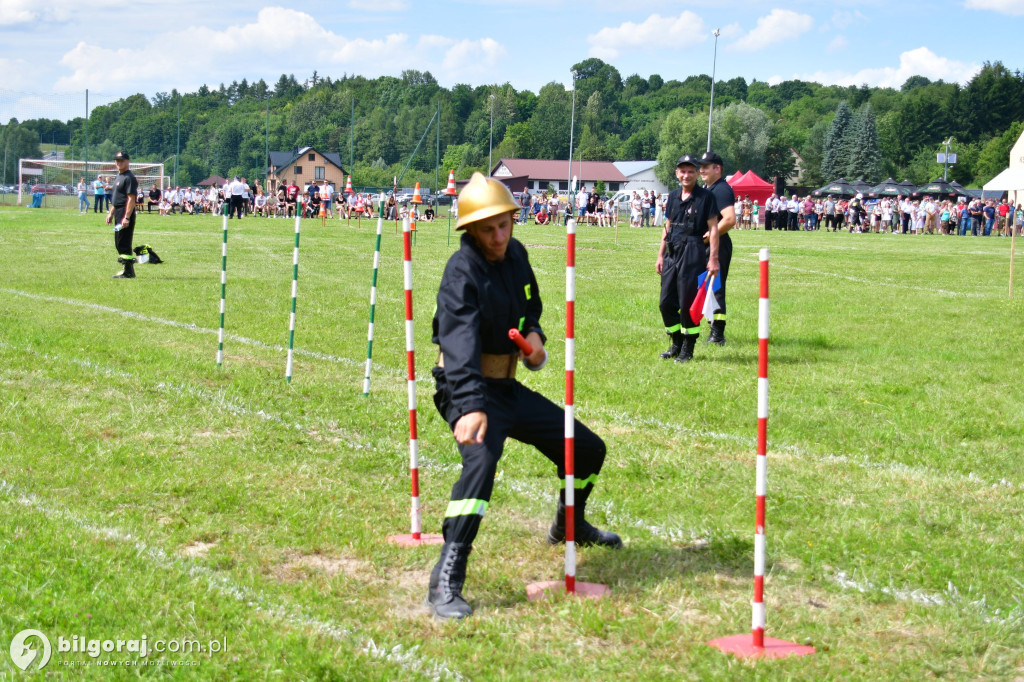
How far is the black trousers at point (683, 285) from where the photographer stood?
10.6 metres

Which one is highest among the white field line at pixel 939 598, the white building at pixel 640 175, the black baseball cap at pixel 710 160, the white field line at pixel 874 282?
the white building at pixel 640 175

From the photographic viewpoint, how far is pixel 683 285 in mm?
10711

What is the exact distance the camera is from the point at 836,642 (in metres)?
4.19

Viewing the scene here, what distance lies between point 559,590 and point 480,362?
1.11 m

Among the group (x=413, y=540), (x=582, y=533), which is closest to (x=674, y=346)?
(x=582, y=533)

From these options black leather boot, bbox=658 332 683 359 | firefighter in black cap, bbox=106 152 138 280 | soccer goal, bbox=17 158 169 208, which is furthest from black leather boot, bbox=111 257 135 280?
soccer goal, bbox=17 158 169 208

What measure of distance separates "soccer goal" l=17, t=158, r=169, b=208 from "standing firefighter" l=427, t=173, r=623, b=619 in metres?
53.9

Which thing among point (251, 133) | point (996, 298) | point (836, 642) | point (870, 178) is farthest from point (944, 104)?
point (836, 642)

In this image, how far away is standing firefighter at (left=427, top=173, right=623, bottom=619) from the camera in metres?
4.43

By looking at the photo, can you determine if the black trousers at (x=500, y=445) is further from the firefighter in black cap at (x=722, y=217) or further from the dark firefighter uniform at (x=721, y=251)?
the dark firefighter uniform at (x=721, y=251)

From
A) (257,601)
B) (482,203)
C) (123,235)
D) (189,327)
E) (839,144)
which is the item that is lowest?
(257,601)

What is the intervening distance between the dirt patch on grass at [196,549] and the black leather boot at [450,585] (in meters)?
1.28

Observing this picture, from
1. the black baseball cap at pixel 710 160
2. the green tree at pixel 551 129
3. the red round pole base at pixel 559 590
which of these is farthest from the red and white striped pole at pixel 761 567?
the green tree at pixel 551 129

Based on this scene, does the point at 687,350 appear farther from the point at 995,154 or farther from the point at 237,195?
the point at 995,154
